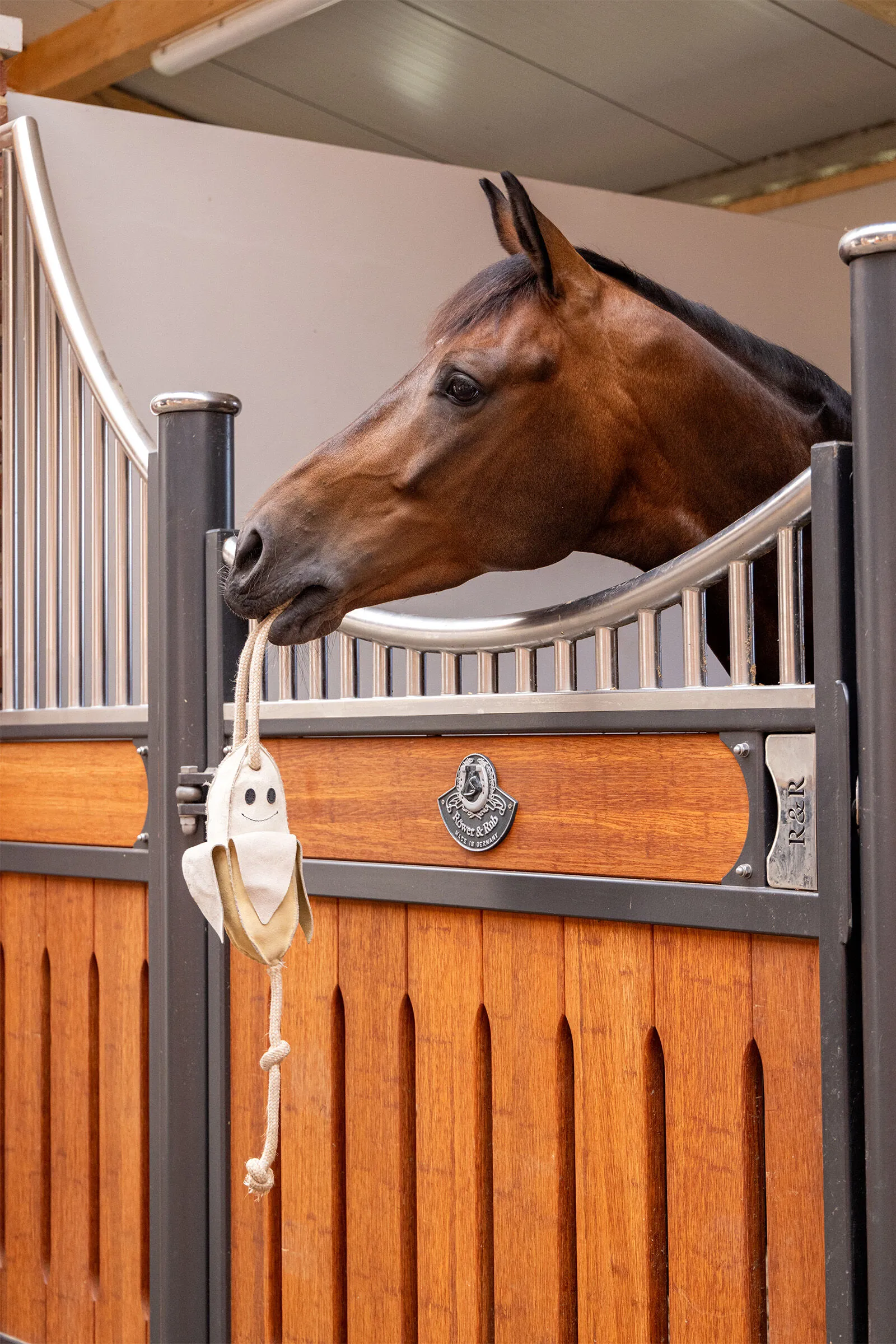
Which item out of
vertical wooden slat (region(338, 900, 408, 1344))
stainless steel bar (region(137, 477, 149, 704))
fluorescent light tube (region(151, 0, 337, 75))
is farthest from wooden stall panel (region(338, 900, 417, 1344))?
fluorescent light tube (region(151, 0, 337, 75))

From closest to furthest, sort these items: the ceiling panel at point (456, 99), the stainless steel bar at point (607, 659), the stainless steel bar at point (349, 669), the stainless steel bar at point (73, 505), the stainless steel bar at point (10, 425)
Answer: the stainless steel bar at point (607, 659), the stainless steel bar at point (349, 669), the stainless steel bar at point (73, 505), the stainless steel bar at point (10, 425), the ceiling panel at point (456, 99)

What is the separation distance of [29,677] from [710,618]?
Result: 93cm

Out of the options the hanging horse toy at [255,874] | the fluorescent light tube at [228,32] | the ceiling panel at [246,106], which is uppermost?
the ceiling panel at [246,106]

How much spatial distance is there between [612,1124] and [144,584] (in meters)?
0.85

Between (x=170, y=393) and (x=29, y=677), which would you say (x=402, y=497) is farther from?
(x=29, y=677)

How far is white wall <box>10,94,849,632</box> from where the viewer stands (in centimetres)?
263

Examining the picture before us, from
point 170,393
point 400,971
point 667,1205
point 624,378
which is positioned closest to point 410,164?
point 170,393

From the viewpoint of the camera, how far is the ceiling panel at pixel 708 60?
3.11 meters

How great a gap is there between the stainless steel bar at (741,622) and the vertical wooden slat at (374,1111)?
0.44m

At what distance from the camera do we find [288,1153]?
1.37 metres

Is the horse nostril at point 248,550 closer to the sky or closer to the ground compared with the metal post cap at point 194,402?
closer to the ground

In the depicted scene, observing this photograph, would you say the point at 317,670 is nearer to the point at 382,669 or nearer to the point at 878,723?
the point at 382,669

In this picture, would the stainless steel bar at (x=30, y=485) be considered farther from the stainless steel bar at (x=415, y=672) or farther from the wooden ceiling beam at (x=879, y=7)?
the wooden ceiling beam at (x=879, y=7)

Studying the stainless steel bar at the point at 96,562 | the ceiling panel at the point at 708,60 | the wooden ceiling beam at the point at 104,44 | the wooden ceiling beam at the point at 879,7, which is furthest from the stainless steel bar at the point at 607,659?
the ceiling panel at the point at 708,60
